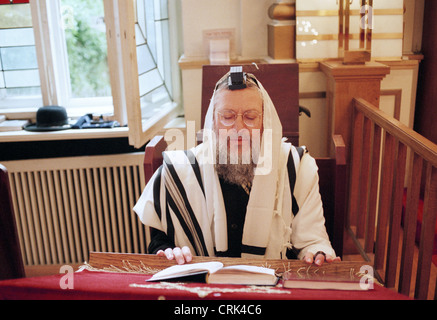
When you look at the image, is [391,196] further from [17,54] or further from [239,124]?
[17,54]

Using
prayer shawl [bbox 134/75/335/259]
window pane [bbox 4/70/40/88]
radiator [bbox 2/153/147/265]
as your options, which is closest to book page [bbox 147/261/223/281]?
prayer shawl [bbox 134/75/335/259]

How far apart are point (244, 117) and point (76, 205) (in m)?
1.85

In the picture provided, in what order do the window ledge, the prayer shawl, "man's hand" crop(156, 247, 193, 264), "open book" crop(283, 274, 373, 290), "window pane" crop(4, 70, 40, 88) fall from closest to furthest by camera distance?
"open book" crop(283, 274, 373, 290)
"man's hand" crop(156, 247, 193, 264)
the prayer shawl
the window ledge
"window pane" crop(4, 70, 40, 88)

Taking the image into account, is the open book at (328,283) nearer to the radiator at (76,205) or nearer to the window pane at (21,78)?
the radiator at (76,205)

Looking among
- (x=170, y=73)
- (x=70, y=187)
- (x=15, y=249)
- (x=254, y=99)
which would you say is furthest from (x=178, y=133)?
(x=15, y=249)

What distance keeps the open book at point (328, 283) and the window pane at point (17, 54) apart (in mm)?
2816

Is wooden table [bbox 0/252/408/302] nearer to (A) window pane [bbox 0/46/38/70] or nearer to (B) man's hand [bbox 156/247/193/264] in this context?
(B) man's hand [bbox 156/247/193/264]

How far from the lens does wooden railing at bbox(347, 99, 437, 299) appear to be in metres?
1.64

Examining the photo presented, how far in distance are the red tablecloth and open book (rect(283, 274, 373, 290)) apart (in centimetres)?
2

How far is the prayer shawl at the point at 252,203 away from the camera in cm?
162

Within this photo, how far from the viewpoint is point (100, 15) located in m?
3.30

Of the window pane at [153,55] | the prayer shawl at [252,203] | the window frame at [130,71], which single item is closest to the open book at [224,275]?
the prayer shawl at [252,203]

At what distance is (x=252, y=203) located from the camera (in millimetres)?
1617
